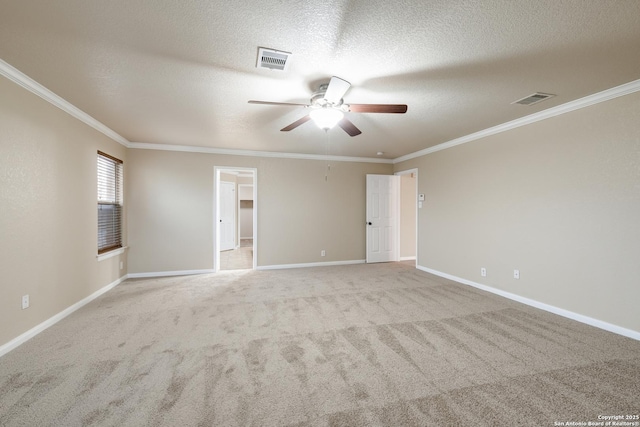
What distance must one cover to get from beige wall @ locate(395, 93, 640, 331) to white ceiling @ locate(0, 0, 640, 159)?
18.7 inches

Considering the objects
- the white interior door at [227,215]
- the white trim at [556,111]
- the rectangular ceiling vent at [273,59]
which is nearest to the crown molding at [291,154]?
the white trim at [556,111]

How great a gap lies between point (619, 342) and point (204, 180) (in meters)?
6.02

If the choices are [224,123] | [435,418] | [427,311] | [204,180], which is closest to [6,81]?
[224,123]

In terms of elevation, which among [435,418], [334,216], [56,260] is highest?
[334,216]

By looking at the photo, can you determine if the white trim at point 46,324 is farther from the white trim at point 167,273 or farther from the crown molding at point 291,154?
the crown molding at point 291,154

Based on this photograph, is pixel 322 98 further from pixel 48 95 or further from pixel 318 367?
pixel 48 95

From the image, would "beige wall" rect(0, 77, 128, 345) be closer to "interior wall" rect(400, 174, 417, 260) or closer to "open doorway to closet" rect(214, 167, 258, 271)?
"open doorway to closet" rect(214, 167, 258, 271)

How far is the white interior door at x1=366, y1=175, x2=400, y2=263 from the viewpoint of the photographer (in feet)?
20.5

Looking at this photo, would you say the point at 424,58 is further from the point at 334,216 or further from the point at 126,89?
the point at 334,216

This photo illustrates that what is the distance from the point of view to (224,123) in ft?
12.2

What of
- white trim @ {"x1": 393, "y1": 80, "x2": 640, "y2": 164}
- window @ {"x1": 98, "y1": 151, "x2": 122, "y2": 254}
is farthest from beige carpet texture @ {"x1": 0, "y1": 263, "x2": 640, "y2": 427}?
white trim @ {"x1": 393, "y1": 80, "x2": 640, "y2": 164}

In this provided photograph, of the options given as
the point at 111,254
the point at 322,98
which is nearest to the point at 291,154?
the point at 322,98

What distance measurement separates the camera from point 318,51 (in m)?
2.05

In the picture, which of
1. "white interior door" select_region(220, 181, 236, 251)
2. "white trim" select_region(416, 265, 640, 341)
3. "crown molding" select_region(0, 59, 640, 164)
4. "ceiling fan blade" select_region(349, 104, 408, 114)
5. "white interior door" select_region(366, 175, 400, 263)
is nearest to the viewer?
"ceiling fan blade" select_region(349, 104, 408, 114)
